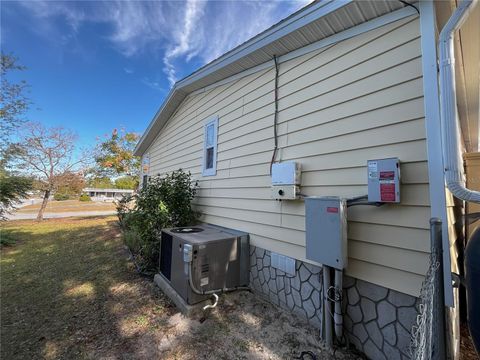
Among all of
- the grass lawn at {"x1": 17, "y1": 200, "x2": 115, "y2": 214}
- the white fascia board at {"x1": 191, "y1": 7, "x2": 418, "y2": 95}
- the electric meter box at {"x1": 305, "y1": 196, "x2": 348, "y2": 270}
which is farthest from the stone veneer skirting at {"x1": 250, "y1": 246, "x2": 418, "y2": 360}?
the grass lawn at {"x1": 17, "y1": 200, "x2": 115, "y2": 214}

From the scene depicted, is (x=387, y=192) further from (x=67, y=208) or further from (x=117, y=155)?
(x=67, y=208)

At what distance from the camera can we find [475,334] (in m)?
1.18

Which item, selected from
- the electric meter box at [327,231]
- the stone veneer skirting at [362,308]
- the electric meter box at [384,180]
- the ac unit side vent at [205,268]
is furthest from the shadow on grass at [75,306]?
the electric meter box at [384,180]

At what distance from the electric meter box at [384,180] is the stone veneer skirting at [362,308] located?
0.82 m

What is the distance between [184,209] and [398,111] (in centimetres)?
416

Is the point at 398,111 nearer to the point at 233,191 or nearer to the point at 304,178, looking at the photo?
the point at 304,178

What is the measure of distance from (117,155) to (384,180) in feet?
62.1

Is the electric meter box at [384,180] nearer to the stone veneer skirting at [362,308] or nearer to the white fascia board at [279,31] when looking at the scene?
the stone veneer skirting at [362,308]

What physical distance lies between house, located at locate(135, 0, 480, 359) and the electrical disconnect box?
0.11 meters

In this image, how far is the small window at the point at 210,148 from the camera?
190 inches

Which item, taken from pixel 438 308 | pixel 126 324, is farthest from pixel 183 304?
pixel 438 308

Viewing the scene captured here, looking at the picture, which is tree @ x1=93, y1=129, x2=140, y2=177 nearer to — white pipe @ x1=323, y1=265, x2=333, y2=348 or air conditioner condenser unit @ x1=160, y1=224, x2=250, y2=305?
air conditioner condenser unit @ x1=160, y1=224, x2=250, y2=305

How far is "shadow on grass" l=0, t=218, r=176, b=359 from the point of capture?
240 centimetres

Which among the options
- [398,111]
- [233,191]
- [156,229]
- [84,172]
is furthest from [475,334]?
[84,172]
